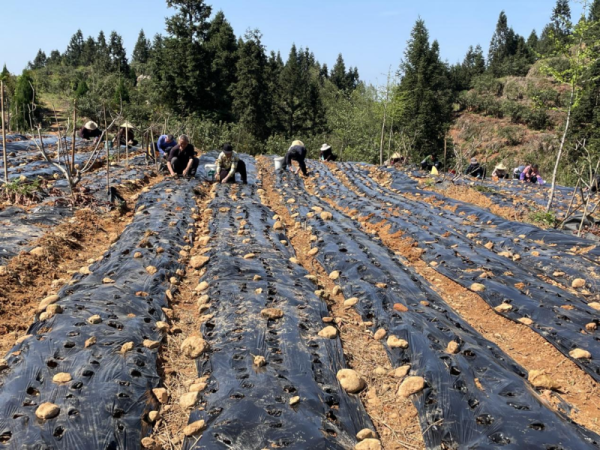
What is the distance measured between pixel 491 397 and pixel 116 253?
4.06 meters

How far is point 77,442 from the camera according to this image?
6.67 feet

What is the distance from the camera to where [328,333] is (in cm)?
324

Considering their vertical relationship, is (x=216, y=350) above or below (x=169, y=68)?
below

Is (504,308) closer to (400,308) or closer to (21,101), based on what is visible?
(400,308)

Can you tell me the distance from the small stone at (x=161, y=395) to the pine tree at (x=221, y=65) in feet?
90.1

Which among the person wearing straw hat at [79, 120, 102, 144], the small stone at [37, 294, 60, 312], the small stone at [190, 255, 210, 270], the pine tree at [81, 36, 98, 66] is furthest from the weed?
the pine tree at [81, 36, 98, 66]

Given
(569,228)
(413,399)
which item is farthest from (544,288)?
(569,228)

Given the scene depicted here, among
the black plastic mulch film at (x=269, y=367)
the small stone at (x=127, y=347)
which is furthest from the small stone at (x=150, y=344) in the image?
the black plastic mulch film at (x=269, y=367)

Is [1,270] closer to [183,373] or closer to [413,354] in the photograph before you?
[183,373]

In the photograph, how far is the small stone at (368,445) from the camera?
2.16 m

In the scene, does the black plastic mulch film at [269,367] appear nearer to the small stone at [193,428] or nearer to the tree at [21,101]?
the small stone at [193,428]

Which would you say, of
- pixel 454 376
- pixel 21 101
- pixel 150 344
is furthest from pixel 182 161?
pixel 21 101

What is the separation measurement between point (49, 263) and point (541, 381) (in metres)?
5.04

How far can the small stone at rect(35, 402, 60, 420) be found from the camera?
2119 mm
